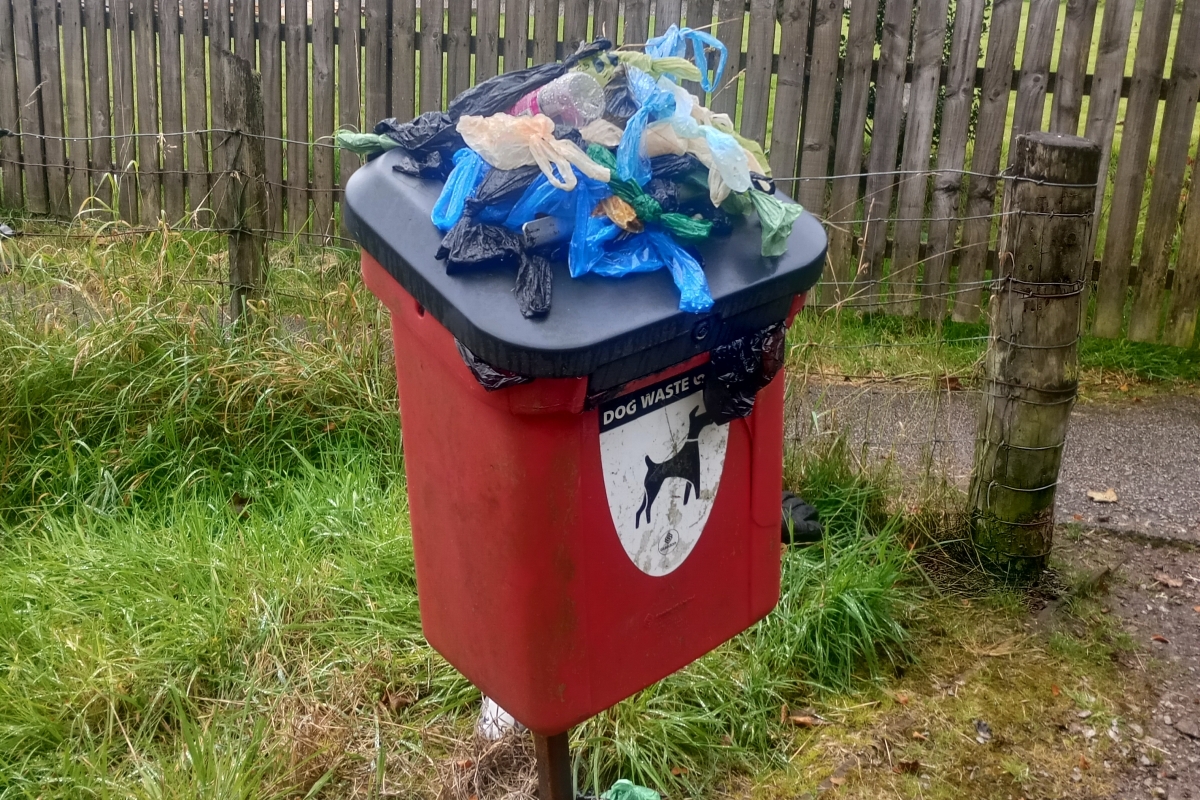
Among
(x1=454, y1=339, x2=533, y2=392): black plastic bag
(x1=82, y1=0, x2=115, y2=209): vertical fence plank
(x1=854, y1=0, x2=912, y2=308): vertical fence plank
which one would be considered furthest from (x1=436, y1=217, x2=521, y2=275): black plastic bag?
(x1=82, y1=0, x2=115, y2=209): vertical fence plank

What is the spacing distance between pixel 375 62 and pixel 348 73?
192mm

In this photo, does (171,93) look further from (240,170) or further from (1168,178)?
(1168,178)

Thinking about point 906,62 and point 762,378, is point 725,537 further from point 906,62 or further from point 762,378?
point 906,62

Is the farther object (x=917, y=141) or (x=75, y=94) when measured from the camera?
(x=75, y=94)

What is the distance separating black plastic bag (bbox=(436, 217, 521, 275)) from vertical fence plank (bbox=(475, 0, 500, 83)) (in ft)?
15.5

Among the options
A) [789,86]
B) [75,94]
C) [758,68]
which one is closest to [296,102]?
[75,94]

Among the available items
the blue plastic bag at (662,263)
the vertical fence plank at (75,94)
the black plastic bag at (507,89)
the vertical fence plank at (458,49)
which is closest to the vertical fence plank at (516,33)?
the vertical fence plank at (458,49)

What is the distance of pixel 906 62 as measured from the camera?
18.7 ft

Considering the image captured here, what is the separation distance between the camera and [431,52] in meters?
Answer: 6.43

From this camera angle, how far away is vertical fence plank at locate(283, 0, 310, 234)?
662cm

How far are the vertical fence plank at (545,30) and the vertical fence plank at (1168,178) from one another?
324 centimetres

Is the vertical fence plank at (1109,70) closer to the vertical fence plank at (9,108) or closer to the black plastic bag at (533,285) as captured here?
the black plastic bag at (533,285)

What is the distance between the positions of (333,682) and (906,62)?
4.40m

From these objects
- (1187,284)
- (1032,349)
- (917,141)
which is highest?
(917,141)
